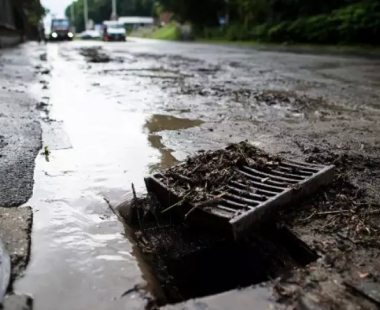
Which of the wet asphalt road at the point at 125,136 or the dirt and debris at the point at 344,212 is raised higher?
the dirt and debris at the point at 344,212

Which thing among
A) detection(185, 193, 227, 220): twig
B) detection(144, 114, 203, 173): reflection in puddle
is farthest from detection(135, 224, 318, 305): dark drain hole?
detection(144, 114, 203, 173): reflection in puddle

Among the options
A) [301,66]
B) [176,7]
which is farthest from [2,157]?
[176,7]

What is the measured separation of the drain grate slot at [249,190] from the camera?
7.35 ft

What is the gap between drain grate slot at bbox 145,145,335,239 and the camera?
224 cm

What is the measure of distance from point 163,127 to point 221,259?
109 inches

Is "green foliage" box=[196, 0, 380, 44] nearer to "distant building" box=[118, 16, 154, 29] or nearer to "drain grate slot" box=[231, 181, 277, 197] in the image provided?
"drain grate slot" box=[231, 181, 277, 197]

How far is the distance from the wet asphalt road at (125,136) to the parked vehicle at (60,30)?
1391 inches

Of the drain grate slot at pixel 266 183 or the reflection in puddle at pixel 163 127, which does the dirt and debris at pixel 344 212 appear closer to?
the drain grate slot at pixel 266 183

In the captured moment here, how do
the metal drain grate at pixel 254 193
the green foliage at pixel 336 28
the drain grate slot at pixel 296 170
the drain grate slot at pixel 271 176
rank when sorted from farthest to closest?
the green foliage at pixel 336 28
the drain grate slot at pixel 296 170
the drain grate slot at pixel 271 176
the metal drain grate at pixel 254 193

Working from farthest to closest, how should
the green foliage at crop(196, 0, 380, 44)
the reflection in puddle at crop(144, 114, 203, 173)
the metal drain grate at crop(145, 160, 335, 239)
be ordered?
the green foliage at crop(196, 0, 380, 44) < the reflection in puddle at crop(144, 114, 203, 173) < the metal drain grate at crop(145, 160, 335, 239)

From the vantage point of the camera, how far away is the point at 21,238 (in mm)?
2182

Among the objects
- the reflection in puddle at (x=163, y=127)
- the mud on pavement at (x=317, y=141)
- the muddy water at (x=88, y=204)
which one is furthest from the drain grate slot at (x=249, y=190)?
the reflection in puddle at (x=163, y=127)

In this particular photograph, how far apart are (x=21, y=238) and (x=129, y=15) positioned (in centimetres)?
11881

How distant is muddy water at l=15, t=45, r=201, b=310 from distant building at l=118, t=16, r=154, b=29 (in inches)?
3990
